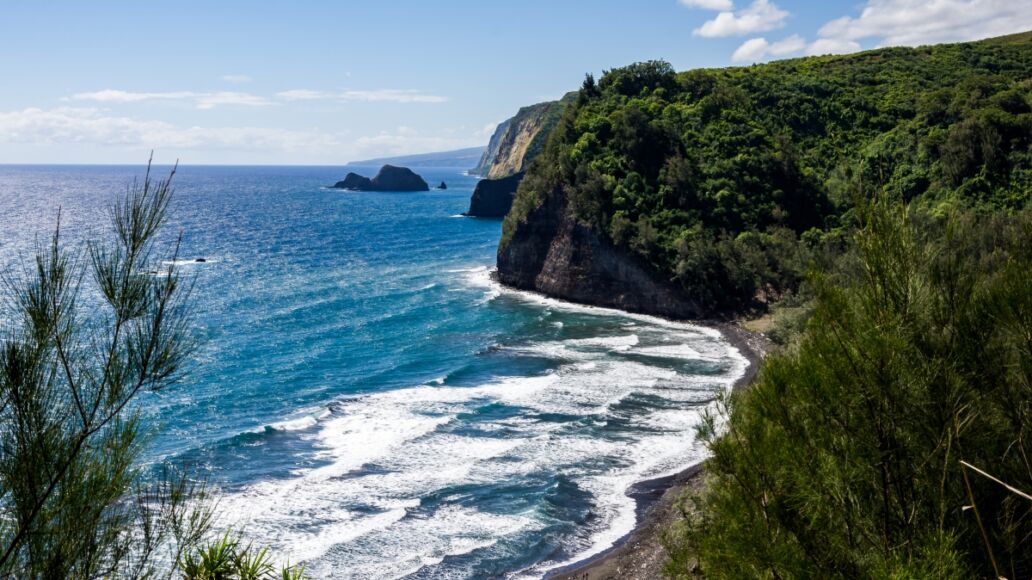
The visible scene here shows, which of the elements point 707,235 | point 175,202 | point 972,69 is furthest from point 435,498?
point 175,202

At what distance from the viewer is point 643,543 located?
25875mm

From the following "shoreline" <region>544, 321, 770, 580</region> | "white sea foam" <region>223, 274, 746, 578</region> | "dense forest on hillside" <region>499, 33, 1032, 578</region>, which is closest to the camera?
"dense forest on hillside" <region>499, 33, 1032, 578</region>

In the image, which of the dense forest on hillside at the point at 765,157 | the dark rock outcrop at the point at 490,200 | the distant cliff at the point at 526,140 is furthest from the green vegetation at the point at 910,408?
the distant cliff at the point at 526,140

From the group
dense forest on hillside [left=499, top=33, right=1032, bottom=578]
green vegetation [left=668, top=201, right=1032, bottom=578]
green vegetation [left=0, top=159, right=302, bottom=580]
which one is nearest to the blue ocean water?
green vegetation [left=0, top=159, right=302, bottom=580]

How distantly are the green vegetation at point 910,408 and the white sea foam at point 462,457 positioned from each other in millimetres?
16578

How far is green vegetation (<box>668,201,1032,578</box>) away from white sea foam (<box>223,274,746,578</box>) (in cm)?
1658

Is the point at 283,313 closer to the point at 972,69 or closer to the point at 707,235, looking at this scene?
the point at 707,235

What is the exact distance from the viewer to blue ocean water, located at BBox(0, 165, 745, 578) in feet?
86.4

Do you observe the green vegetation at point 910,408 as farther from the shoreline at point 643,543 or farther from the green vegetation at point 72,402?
the shoreline at point 643,543

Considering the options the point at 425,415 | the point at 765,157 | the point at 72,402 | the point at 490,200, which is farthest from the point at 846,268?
the point at 490,200

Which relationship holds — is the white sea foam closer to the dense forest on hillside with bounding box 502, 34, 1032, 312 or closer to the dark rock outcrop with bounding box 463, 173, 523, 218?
the dense forest on hillside with bounding box 502, 34, 1032, 312

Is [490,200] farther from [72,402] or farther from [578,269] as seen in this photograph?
[72,402]

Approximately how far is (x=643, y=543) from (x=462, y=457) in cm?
966

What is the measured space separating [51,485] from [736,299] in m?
53.3
